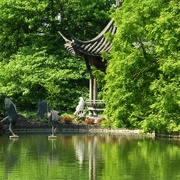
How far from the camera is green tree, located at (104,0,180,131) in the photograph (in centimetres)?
1980

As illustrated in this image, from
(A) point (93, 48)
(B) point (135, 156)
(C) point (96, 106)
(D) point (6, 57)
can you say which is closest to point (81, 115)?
(C) point (96, 106)

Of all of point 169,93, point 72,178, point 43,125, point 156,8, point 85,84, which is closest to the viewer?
point 72,178

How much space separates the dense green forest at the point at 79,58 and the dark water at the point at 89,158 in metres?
1.44

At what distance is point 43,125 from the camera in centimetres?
3212

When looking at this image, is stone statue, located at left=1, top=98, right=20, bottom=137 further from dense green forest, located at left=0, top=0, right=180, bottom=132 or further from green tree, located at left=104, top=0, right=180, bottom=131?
green tree, located at left=104, top=0, right=180, bottom=131

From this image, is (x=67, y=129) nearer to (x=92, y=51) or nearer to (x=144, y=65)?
(x=92, y=51)

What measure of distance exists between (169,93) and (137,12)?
2999 millimetres

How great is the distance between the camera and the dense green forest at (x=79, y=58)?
809 inches

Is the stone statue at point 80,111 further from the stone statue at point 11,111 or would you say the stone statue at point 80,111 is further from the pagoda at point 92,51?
the stone statue at point 11,111

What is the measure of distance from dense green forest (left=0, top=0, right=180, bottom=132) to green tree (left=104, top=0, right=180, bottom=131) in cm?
3

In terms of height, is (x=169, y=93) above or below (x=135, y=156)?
above

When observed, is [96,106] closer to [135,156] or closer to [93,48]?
[93,48]

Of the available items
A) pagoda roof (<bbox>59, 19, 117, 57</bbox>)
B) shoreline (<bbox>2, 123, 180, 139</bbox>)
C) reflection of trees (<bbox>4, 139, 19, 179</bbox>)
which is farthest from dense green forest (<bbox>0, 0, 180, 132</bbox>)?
reflection of trees (<bbox>4, 139, 19, 179</bbox>)

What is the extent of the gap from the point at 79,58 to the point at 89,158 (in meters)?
17.9
